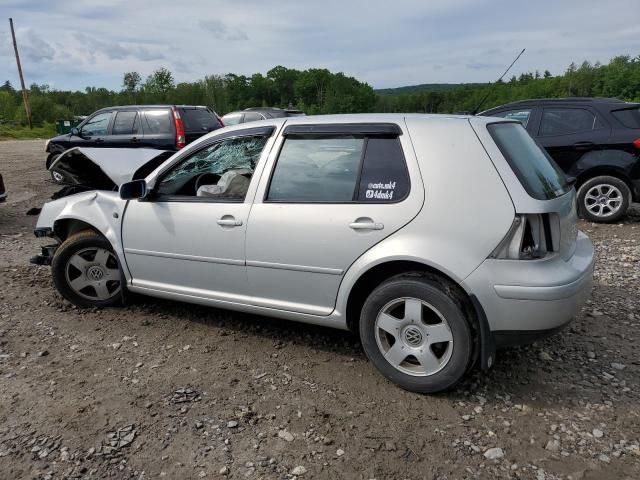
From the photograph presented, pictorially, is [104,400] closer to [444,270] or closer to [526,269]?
[444,270]

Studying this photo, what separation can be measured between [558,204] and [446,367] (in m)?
1.15

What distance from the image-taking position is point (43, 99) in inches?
2165

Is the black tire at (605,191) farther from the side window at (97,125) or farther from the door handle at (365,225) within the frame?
the side window at (97,125)

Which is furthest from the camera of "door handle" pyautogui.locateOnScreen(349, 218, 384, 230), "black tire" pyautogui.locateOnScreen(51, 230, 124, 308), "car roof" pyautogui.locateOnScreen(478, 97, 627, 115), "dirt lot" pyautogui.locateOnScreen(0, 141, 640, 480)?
"car roof" pyautogui.locateOnScreen(478, 97, 627, 115)

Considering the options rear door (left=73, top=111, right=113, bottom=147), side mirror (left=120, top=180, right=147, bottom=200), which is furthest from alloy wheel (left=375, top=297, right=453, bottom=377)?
rear door (left=73, top=111, right=113, bottom=147)

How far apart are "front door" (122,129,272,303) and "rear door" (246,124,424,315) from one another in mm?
160

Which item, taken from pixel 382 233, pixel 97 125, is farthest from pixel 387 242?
pixel 97 125

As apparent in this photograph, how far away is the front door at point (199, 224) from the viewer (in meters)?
3.62

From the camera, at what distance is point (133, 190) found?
397cm

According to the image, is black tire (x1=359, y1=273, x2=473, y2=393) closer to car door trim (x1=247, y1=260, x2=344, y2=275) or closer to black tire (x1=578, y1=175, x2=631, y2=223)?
car door trim (x1=247, y1=260, x2=344, y2=275)

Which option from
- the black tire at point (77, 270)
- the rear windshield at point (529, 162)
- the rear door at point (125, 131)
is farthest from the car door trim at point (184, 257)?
the rear door at point (125, 131)

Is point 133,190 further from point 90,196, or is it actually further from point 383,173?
point 383,173

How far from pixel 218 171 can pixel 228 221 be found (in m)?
0.66

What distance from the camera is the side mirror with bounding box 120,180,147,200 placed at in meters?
3.96
